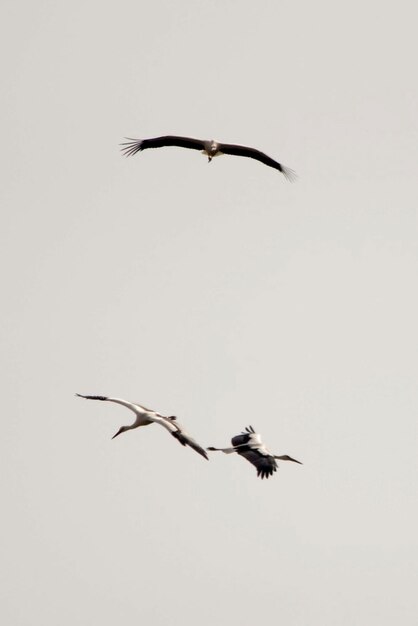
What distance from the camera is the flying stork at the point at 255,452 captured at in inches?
2279

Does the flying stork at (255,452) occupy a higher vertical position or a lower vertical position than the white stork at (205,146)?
lower

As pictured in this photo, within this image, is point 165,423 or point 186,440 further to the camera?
point 165,423

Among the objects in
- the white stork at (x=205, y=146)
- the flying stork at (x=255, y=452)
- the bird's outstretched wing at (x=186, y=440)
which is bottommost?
the bird's outstretched wing at (x=186, y=440)

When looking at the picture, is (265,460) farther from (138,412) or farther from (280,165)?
(280,165)

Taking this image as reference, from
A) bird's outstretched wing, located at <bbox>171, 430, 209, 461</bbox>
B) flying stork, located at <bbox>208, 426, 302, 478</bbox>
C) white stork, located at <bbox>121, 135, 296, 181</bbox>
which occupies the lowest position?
bird's outstretched wing, located at <bbox>171, 430, 209, 461</bbox>

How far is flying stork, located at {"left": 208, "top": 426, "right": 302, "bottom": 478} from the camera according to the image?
190 feet

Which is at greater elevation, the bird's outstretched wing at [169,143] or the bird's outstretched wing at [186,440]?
the bird's outstretched wing at [169,143]

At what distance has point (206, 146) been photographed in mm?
69375

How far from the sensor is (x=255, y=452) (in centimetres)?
5950

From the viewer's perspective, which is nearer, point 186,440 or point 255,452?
point 186,440

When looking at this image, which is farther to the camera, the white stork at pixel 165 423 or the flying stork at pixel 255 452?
the flying stork at pixel 255 452

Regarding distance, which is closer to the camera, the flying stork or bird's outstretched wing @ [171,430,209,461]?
→ bird's outstretched wing @ [171,430,209,461]

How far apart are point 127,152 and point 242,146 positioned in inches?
195

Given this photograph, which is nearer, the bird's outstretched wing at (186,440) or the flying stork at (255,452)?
the bird's outstretched wing at (186,440)
